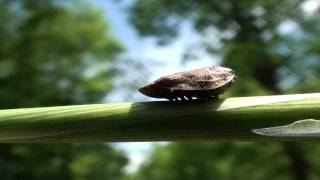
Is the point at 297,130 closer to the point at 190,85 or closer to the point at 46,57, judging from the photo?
the point at 190,85

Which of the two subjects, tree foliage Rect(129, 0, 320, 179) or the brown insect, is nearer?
the brown insect

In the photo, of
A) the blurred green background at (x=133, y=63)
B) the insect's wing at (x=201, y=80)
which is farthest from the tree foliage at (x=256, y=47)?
the insect's wing at (x=201, y=80)

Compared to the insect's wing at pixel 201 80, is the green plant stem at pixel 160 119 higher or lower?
lower

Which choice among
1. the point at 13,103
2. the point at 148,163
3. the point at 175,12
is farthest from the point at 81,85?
the point at 148,163

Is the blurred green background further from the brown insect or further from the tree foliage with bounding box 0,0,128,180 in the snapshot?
the brown insect

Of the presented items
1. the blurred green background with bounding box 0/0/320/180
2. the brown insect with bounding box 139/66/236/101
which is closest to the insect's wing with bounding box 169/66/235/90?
the brown insect with bounding box 139/66/236/101

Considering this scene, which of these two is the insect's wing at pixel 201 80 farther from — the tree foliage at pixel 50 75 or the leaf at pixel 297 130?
the tree foliage at pixel 50 75

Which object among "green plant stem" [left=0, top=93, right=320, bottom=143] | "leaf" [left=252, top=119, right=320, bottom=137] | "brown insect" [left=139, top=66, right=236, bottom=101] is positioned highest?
"brown insect" [left=139, top=66, right=236, bottom=101]

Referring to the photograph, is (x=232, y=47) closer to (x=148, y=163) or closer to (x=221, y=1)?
(x=221, y=1)
